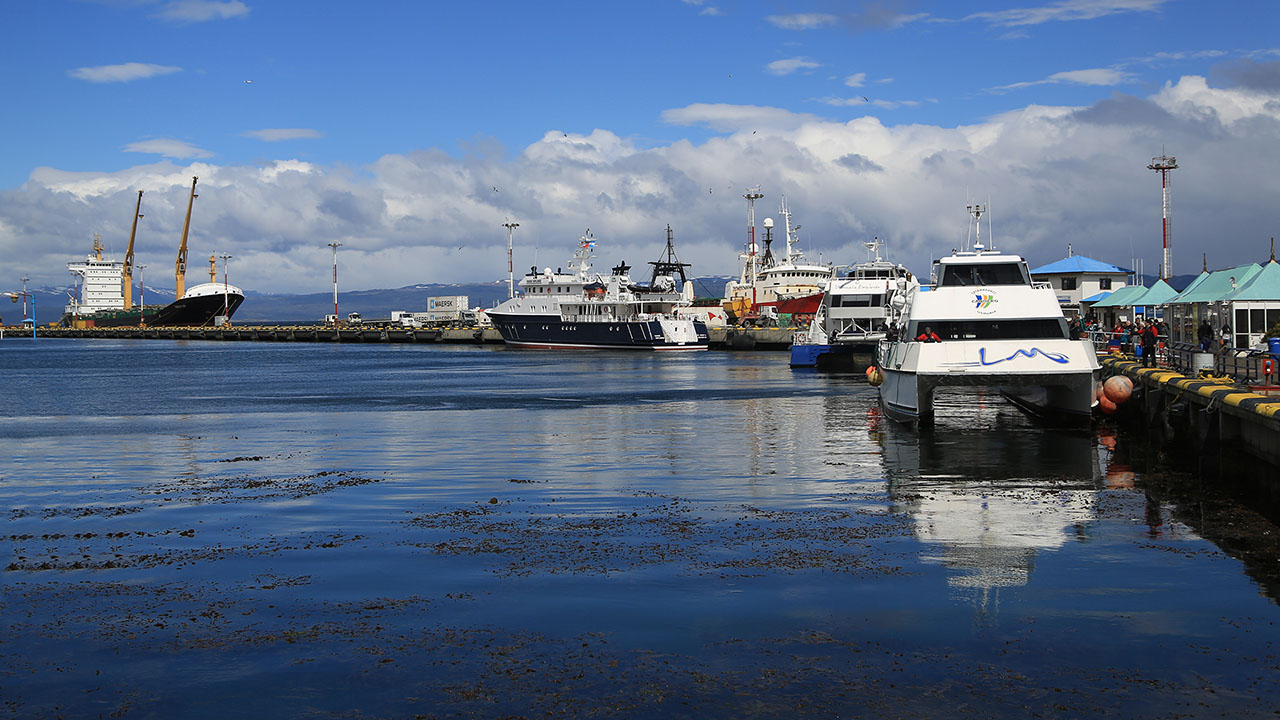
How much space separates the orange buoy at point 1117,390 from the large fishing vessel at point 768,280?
286ft

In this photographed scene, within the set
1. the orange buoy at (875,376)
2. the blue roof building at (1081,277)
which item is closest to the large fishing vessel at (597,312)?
the blue roof building at (1081,277)

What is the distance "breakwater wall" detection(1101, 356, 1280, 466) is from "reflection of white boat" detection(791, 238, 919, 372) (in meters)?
27.7

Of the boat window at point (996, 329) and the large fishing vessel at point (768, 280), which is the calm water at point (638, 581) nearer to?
the boat window at point (996, 329)

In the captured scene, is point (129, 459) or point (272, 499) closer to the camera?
point (272, 499)

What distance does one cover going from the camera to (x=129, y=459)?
24484 millimetres

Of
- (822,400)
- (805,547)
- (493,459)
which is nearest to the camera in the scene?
(805,547)

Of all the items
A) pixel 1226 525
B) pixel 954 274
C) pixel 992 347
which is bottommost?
pixel 1226 525

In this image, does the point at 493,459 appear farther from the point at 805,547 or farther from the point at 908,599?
the point at 908,599

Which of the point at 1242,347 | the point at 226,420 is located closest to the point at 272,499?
the point at 226,420

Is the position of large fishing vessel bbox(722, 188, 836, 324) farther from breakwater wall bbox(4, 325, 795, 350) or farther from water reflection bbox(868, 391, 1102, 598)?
water reflection bbox(868, 391, 1102, 598)

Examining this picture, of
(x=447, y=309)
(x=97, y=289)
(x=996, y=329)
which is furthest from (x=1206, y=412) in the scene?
(x=97, y=289)

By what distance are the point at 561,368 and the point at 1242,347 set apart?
1671 inches

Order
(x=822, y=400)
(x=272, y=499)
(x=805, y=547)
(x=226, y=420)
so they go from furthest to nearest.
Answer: (x=822, y=400), (x=226, y=420), (x=272, y=499), (x=805, y=547)

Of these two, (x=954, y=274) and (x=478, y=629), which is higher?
(x=954, y=274)
